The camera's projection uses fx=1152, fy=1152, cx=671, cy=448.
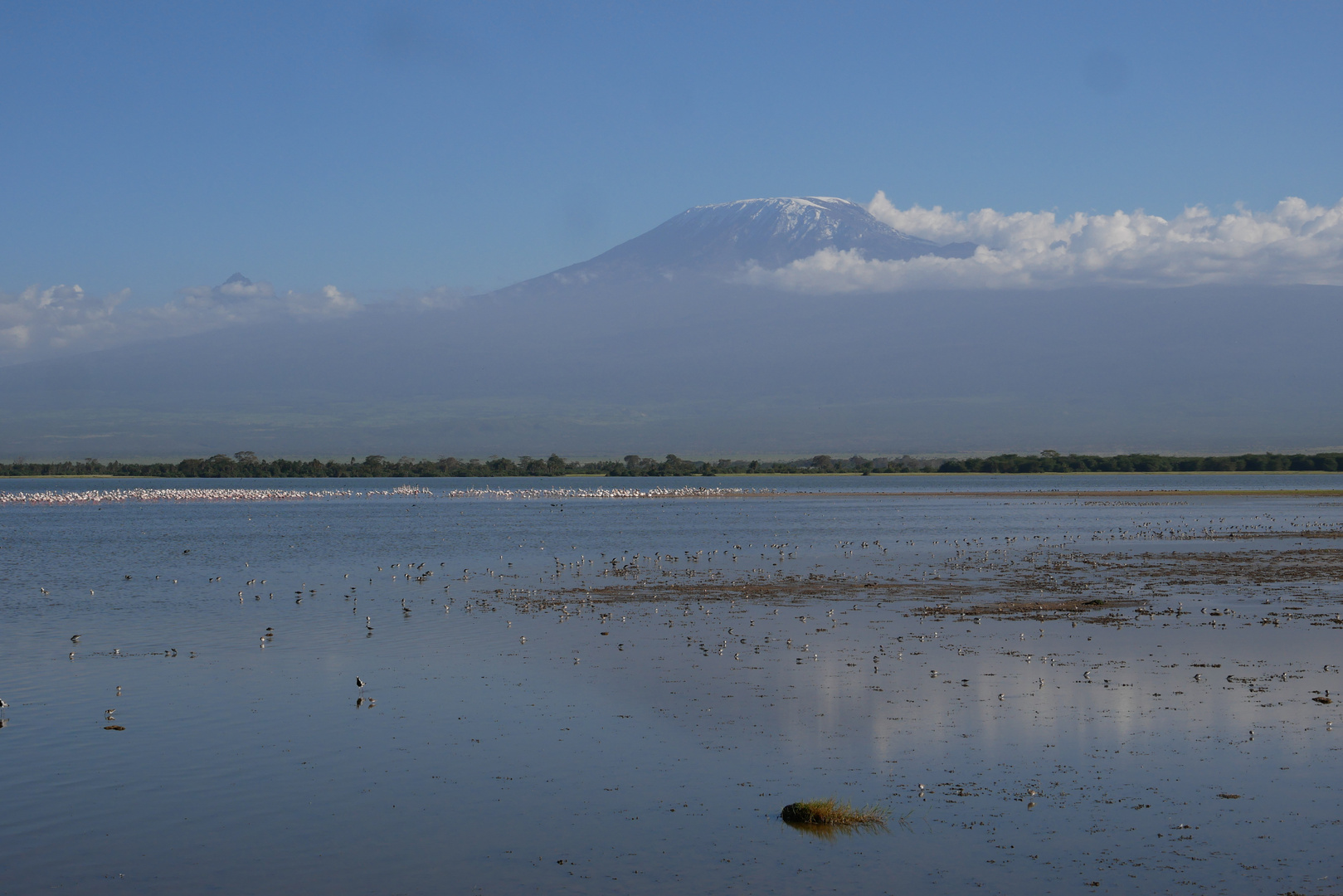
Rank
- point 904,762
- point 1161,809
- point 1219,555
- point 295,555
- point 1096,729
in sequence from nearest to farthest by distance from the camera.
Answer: point 1161,809 < point 904,762 < point 1096,729 < point 1219,555 < point 295,555

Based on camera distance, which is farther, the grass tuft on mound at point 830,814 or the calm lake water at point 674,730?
the grass tuft on mound at point 830,814

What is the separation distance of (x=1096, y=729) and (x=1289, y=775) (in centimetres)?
268

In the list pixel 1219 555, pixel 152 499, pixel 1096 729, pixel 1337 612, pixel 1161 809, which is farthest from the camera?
pixel 152 499

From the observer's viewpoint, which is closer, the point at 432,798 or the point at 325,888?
the point at 325,888

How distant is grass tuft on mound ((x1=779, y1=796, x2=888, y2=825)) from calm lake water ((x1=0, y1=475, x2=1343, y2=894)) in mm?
304

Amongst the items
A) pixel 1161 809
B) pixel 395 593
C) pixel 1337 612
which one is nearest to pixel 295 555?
pixel 395 593

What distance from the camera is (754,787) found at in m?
13.2

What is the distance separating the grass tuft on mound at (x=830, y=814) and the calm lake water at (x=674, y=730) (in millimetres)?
304

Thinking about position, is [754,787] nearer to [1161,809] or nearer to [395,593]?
[1161,809]

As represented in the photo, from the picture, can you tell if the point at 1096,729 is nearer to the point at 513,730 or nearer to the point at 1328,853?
the point at 1328,853

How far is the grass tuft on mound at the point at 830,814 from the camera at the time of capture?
11.9m

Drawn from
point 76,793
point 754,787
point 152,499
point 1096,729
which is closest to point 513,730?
point 754,787

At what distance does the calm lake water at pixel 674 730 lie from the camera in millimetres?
10992

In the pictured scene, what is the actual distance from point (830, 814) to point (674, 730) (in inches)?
174
